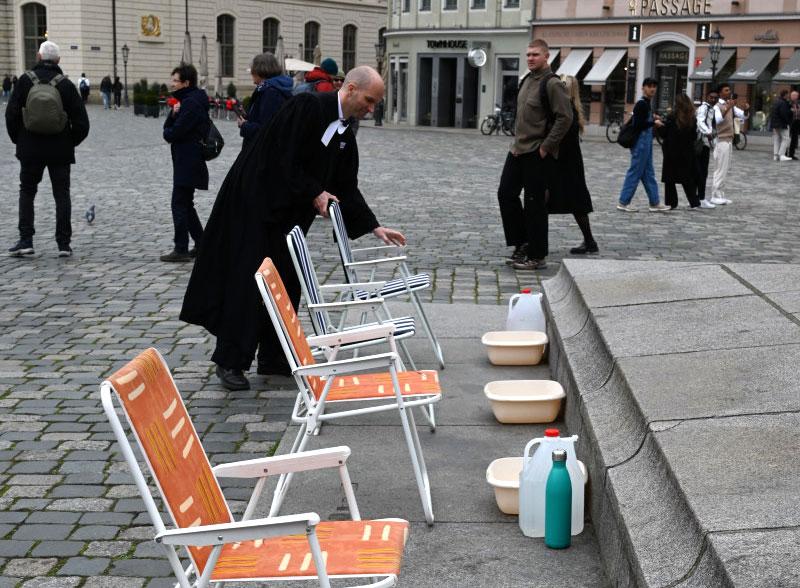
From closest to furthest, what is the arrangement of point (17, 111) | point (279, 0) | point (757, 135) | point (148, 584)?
point (148, 584) → point (17, 111) → point (757, 135) → point (279, 0)

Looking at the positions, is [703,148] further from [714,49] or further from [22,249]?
[714,49]

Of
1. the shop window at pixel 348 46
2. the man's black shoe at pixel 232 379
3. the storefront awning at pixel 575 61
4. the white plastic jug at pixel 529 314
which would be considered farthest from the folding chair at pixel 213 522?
the shop window at pixel 348 46

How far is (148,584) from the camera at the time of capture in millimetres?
4195

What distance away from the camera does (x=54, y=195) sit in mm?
11477

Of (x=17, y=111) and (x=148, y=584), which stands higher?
(x=17, y=111)

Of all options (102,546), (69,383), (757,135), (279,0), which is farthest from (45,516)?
(279,0)

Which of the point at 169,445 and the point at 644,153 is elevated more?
the point at 169,445

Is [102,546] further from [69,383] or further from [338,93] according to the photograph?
[338,93]

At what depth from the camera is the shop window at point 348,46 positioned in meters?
76.7

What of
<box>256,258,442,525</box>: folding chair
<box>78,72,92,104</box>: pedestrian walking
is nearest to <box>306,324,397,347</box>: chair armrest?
<box>256,258,442,525</box>: folding chair

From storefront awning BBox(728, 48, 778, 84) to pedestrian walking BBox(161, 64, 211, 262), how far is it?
31.6 meters

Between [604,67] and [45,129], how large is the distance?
36.1 metres

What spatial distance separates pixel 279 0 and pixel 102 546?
2771 inches

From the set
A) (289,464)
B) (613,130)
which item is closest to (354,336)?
(289,464)
